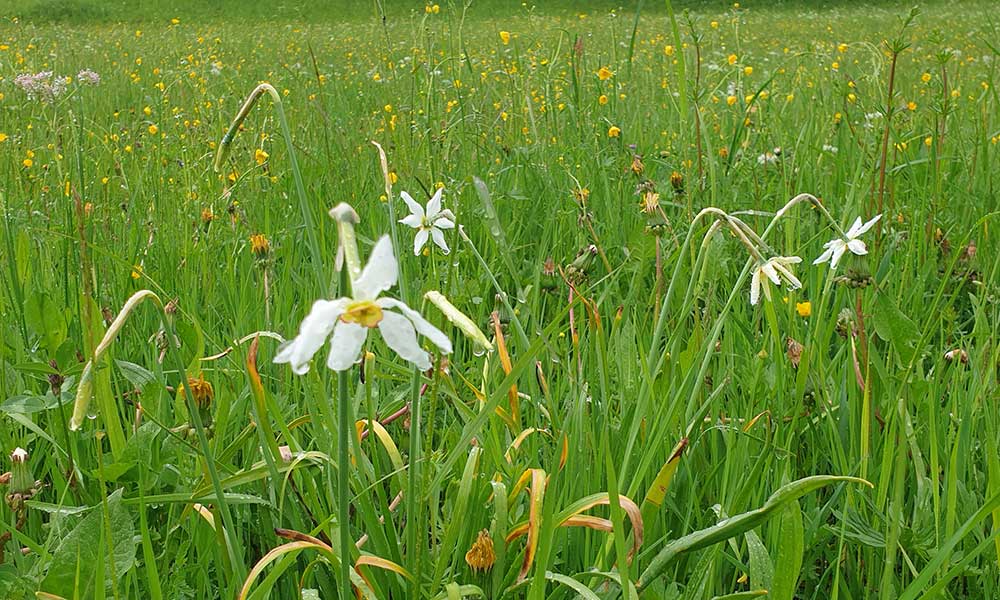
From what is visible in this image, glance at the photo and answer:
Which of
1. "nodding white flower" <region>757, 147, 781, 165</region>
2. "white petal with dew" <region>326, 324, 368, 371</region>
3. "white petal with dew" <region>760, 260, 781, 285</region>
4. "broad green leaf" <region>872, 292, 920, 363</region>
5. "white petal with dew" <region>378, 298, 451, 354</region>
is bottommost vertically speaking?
"nodding white flower" <region>757, 147, 781, 165</region>

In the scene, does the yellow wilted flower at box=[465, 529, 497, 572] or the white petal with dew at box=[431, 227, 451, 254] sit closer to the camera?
the yellow wilted flower at box=[465, 529, 497, 572]

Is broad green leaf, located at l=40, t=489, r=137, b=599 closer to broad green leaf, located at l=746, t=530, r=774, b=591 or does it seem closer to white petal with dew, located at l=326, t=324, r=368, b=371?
white petal with dew, located at l=326, t=324, r=368, b=371

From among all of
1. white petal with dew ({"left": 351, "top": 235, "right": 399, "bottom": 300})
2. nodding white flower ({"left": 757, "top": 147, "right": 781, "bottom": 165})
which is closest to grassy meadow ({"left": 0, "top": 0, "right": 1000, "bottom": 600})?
white petal with dew ({"left": 351, "top": 235, "right": 399, "bottom": 300})

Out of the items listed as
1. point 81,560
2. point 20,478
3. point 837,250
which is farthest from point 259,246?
point 837,250

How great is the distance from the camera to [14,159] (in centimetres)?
283

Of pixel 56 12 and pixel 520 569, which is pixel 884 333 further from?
pixel 56 12

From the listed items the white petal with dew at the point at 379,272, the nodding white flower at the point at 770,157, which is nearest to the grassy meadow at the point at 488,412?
the white petal with dew at the point at 379,272

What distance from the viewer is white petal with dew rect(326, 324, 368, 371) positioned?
1.69 feet

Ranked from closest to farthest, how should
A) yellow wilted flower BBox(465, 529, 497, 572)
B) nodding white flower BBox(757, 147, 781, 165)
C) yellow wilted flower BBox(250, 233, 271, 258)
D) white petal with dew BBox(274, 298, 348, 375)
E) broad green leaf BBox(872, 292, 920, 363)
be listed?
white petal with dew BBox(274, 298, 348, 375)
yellow wilted flower BBox(465, 529, 497, 572)
broad green leaf BBox(872, 292, 920, 363)
yellow wilted flower BBox(250, 233, 271, 258)
nodding white flower BBox(757, 147, 781, 165)

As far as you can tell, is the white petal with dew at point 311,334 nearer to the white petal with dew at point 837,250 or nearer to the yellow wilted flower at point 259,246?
the white petal with dew at point 837,250

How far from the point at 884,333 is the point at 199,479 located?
2.68 ft

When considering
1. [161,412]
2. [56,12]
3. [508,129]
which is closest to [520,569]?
[161,412]

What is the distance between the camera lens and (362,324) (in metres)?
0.52

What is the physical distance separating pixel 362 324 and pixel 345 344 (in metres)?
0.01
